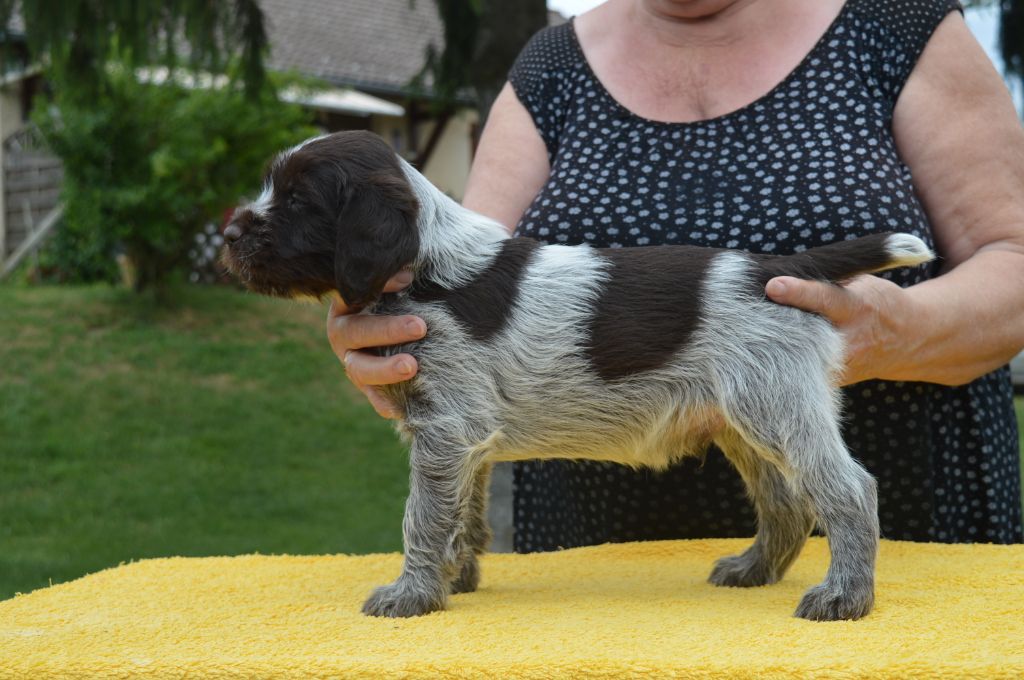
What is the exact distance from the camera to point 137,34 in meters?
6.72

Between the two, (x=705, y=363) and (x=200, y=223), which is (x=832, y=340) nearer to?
(x=705, y=363)

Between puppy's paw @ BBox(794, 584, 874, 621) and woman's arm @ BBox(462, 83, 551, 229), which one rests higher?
woman's arm @ BBox(462, 83, 551, 229)

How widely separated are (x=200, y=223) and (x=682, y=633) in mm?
13148

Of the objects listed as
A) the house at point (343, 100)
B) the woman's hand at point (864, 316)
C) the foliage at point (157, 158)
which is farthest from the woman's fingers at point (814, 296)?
the house at point (343, 100)

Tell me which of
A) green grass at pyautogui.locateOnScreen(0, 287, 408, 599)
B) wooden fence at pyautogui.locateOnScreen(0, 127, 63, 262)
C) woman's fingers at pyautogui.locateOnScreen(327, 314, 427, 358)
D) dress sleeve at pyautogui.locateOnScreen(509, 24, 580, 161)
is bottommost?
green grass at pyautogui.locateOnScreen(0, 287, 408, 599)

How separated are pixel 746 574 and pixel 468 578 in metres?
0.72

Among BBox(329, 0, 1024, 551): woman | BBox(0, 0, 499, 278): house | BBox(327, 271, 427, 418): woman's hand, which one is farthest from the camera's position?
Result: BBox(0, 0, 499, 278): house

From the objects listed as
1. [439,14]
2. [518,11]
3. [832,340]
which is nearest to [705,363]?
[832,340]

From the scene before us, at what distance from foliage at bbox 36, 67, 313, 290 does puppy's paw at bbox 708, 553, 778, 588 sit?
38.2ft

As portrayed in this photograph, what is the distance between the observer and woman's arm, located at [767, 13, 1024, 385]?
9.57 feet

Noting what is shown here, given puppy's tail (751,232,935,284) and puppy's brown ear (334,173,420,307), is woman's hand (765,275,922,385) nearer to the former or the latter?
puppy's tail (751,232,935,284)

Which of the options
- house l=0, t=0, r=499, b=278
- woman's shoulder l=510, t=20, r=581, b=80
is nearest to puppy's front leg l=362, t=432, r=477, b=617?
woman's shoulder l=510, t=20, r=581, b=80

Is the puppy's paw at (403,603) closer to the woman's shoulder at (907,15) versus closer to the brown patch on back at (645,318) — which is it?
the brown patch on back at (645,318)

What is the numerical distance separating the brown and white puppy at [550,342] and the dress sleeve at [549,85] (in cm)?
122
